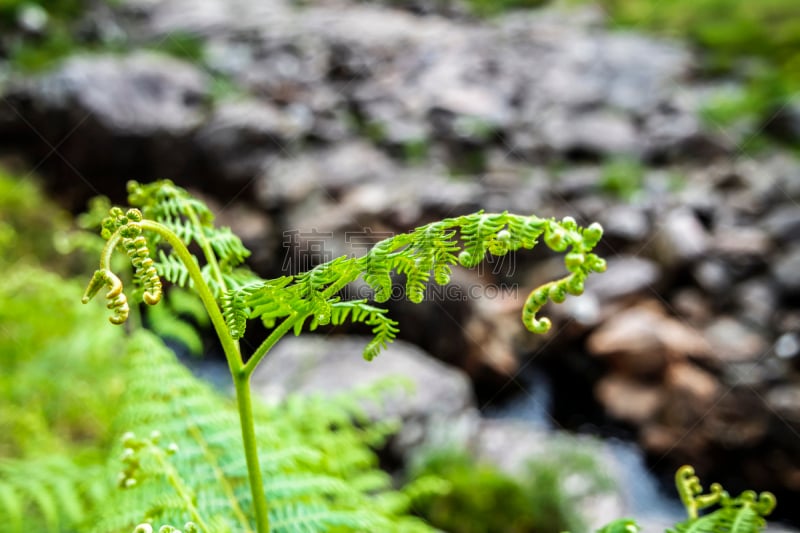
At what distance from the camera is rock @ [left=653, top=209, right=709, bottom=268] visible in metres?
3.42

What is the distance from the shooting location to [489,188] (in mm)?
3988

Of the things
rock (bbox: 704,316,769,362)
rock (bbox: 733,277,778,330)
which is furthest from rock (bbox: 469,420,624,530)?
rock (bbox: 733,277,778,330)

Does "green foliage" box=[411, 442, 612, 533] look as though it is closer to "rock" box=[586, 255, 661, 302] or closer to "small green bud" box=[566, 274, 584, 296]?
"rock" box=[586, 255, 661, 302]

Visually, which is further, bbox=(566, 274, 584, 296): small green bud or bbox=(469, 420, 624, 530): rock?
bbox=(469, 420, 624, 530): rock

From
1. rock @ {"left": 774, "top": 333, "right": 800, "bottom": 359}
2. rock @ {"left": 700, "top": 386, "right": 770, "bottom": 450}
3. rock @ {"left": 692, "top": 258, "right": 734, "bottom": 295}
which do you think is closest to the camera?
rock @ {"left": 700, "top": 386, "right": 770, "bottom": 450}

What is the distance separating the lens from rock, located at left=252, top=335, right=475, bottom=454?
2.24 meters

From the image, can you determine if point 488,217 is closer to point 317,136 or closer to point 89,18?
point 317,136

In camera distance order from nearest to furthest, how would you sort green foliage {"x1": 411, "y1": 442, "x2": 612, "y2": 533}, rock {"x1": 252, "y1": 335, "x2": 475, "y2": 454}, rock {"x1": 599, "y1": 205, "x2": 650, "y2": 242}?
green foliage {"x1": 411, "y1": 442, "x2": 612, "y2": 533}
rock {"x1": 252, "y1": 335, "x2": 475, "y2": 454}
rock {"x1": 599, "y1": 205, "x2": 650, "y2": 242}

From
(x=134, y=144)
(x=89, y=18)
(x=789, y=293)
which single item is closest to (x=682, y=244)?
(x=789, y=293)

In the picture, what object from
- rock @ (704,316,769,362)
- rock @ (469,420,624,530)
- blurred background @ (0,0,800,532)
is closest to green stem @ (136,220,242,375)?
blurred background @ (0,0,800,532)

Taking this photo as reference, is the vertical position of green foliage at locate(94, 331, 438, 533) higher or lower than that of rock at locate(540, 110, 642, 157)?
lower

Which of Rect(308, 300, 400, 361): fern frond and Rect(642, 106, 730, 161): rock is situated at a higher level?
Rect(642, 106, 730, 161): rock

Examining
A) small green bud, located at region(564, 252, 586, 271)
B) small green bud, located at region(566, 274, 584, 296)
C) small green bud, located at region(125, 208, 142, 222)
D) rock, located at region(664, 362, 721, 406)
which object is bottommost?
rock, located at region(664, 362, 721, 406)

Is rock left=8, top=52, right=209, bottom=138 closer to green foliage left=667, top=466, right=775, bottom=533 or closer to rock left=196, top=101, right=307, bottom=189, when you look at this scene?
rock left=196, top=101, right=307, bottom=189
